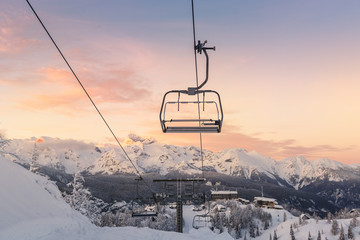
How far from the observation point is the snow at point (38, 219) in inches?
580

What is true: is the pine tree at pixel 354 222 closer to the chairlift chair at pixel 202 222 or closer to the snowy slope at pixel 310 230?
the snowy slope at pixel 310 230

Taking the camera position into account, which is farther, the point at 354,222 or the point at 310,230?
the point at 310,230

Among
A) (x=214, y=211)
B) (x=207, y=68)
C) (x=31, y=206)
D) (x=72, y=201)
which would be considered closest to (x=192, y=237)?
(x=31, y=206)

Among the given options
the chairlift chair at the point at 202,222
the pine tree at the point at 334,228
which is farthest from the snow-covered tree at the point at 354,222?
the chairlift chair at the point at 202,222

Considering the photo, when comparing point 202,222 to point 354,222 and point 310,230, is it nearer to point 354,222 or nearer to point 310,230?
point 310,230

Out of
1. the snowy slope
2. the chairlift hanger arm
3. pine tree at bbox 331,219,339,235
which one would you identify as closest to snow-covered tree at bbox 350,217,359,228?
the snowy slope

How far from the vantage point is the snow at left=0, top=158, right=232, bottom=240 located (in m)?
14.7

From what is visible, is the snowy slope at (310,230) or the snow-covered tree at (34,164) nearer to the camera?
the snow-covered tree at (34,164)

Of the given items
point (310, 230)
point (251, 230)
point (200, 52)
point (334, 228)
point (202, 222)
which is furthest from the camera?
point (251, 230)

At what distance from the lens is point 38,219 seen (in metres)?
16.7

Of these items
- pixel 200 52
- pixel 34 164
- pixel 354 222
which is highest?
pixel 200 52

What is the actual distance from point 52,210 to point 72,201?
3745 centimetres

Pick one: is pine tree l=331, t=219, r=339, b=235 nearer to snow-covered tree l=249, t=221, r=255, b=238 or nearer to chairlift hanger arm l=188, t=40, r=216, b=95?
snow-covered tree l=249, t=221, r=255, b=238

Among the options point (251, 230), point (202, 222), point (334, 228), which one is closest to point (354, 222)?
point (334, 228)
